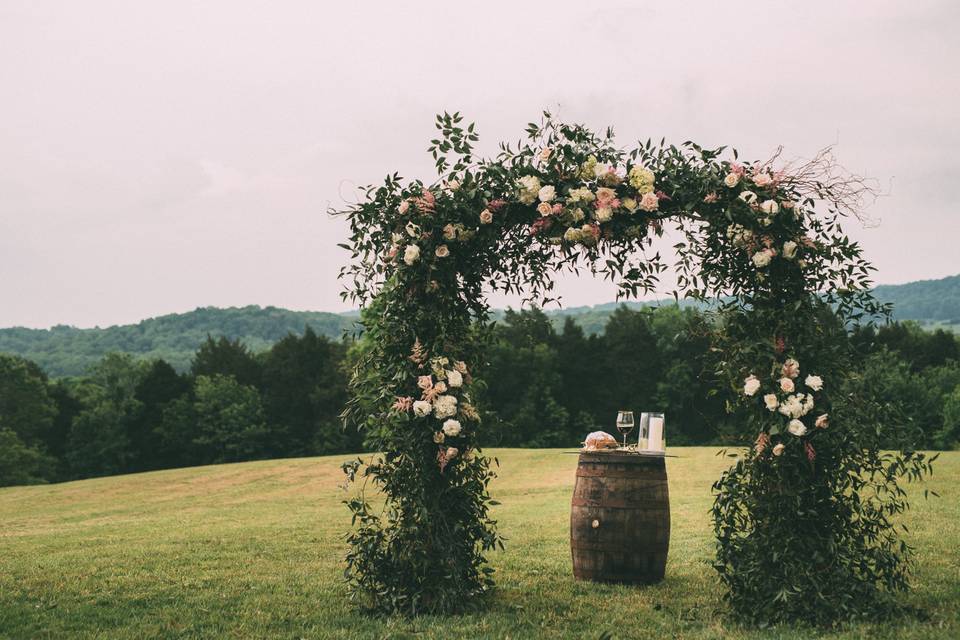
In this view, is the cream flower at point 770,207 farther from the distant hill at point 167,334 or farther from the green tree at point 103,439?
the distant hill at point 167,334

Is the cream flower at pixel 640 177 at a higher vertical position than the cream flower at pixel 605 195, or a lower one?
higher

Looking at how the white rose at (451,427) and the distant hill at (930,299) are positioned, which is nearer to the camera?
the white rose at (451,427)

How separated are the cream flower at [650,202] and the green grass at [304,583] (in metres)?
3.46

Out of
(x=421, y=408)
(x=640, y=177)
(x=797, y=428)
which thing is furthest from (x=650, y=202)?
(x=421, y=408)

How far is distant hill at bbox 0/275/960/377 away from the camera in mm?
87375

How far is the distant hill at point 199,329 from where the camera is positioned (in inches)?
3440

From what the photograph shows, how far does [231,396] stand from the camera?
171 ft

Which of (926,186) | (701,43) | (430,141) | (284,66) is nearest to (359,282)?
(430,141)

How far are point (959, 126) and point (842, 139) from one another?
13631 mm

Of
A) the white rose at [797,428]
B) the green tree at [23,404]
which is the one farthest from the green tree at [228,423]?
the white rose at [797,428]

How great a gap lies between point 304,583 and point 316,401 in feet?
146

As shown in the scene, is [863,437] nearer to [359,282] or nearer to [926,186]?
[359,282]

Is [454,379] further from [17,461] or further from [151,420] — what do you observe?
[151,420]

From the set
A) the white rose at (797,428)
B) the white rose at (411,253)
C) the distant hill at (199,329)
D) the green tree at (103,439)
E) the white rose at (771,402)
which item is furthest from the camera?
the distant hill at (199,329)
